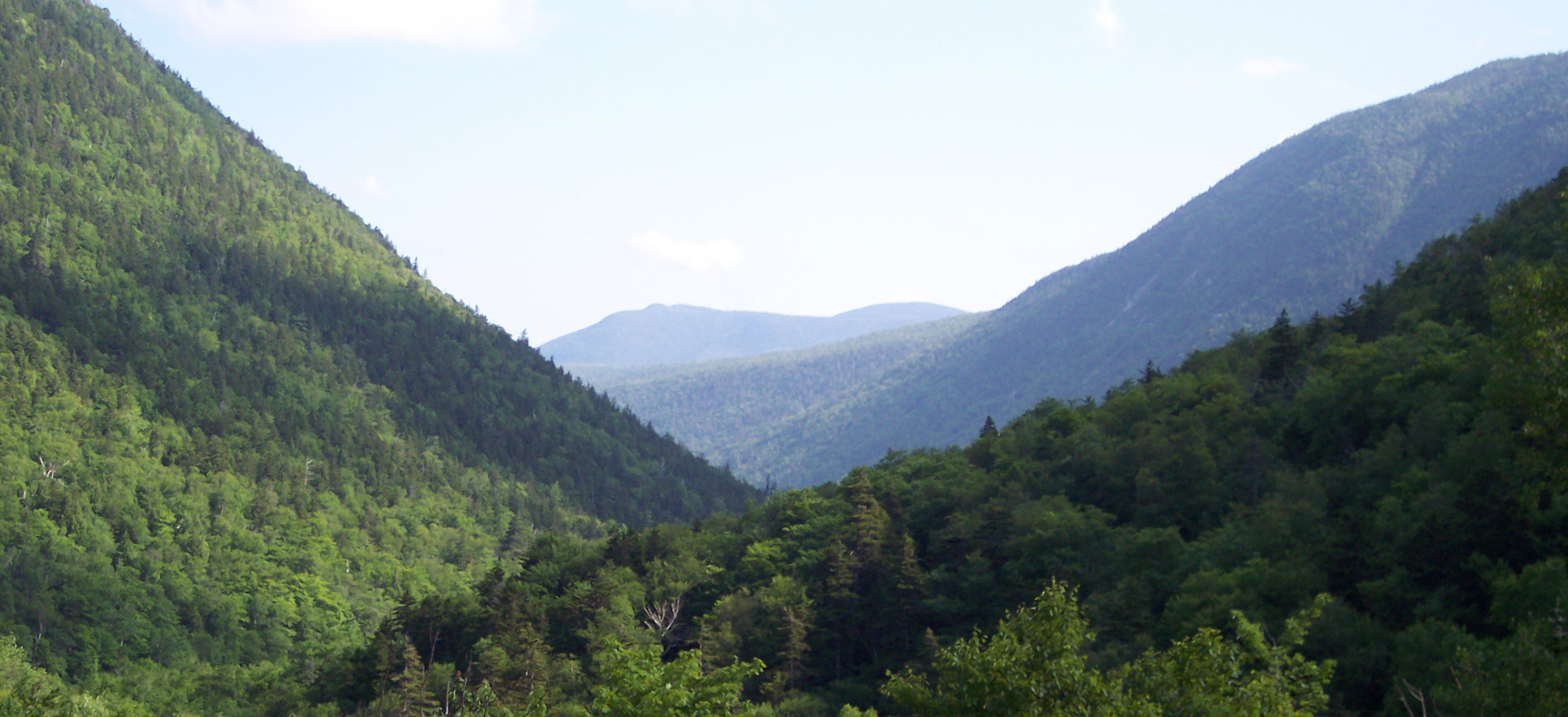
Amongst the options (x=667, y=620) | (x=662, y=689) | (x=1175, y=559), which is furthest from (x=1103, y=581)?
(x=662, y=689)

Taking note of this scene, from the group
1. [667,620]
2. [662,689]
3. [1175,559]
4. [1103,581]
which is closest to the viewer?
[662,689]

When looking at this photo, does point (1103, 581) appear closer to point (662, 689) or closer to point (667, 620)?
point (667, 620)

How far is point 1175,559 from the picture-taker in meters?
59.2

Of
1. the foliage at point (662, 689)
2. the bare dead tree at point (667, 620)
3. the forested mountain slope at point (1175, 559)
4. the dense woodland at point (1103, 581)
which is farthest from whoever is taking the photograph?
the bare dead tree at point (667, 620)

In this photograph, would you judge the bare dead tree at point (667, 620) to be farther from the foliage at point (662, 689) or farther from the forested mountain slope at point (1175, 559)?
the foliage at point (662, 689)

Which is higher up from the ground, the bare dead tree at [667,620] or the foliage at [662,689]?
the foliage at [662,689]

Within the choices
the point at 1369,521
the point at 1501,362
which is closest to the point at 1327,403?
the point at 1369,521

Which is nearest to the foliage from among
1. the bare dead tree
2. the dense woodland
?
the dense woodland

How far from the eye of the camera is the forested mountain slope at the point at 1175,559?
66.0 ft

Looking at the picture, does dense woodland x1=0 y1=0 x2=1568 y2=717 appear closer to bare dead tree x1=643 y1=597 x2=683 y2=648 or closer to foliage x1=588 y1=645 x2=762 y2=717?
foliage x1=588 y1=645 x2=762 y2=717

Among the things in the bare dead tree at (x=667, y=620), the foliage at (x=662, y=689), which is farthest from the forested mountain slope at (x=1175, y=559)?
the bare dead tree at (x=667, y=620)

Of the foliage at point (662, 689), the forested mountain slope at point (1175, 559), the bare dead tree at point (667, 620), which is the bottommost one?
the bare dead tree at point (667, 620)

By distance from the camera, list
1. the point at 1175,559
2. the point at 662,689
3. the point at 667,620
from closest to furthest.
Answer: the point at 662,689 < the point at 1175,559 < the point at 667,620

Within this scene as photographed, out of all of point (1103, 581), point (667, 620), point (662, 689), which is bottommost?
point (1103, 581)
